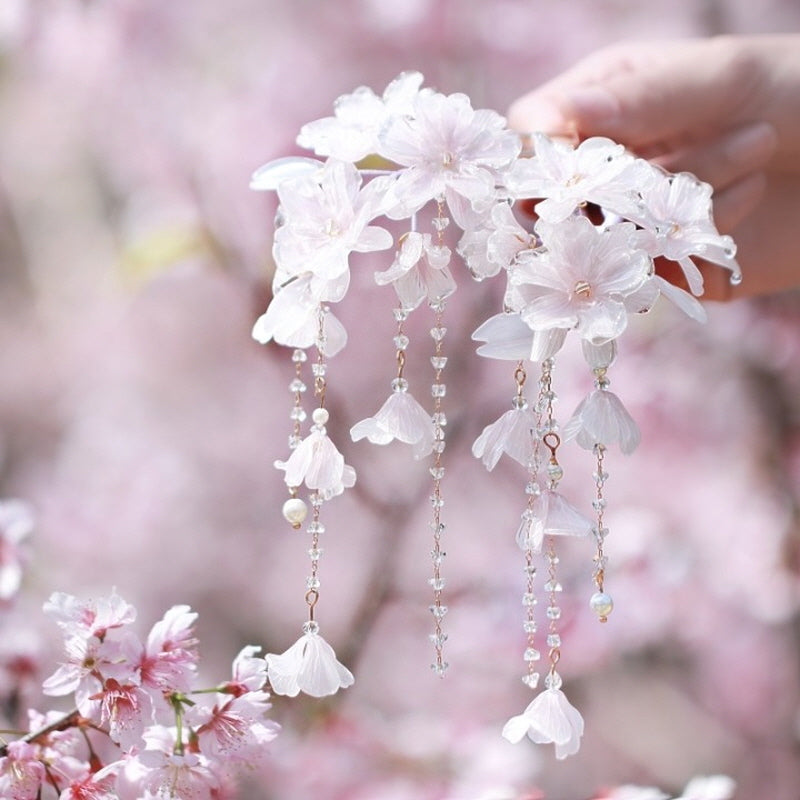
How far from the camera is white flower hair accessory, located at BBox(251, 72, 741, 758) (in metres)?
0.36

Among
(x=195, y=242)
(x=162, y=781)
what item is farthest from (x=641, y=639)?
(x=162, y=781)

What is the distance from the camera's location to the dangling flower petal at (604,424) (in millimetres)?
366

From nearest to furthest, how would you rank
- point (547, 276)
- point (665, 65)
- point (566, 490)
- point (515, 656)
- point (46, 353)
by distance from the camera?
point (547, 276), point (665, 65), point (515, 656), point (566, 490), point (46, 353)

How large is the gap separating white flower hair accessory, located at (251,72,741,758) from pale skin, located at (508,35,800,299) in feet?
0.62

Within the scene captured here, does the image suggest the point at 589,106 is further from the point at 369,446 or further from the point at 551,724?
the point at 369,446

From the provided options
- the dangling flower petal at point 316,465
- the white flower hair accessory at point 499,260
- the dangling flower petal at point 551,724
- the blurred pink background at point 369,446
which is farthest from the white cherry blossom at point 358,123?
the blurred pink background at point 369,446

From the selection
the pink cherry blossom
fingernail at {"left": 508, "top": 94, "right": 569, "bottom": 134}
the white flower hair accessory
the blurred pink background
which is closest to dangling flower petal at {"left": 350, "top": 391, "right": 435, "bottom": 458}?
the white flower hair accessory

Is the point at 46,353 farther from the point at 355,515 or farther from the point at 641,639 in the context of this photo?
the point at 641,639

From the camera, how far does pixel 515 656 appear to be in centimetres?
131

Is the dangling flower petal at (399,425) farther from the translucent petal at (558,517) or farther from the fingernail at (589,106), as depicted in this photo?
the fingernail at (589,106)

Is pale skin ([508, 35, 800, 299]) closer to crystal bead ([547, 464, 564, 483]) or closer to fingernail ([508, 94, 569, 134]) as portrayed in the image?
fingernail ([508, 94, 569, 134])

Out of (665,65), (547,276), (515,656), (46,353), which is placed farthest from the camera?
(46,353)

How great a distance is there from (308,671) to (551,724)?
0.29 ft

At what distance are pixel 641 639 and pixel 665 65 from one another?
932 millimetres
